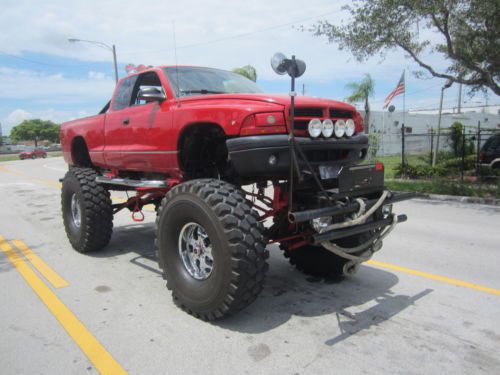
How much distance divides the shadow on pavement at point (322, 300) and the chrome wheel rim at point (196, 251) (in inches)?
20.2

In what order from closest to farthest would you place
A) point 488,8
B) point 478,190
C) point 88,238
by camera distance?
point 88,238 → point 488,8 → point 478,190

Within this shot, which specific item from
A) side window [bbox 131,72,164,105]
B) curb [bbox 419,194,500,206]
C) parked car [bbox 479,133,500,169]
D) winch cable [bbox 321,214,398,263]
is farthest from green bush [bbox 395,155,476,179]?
side window [bbox 131,72,164,105]

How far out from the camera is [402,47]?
502 inches

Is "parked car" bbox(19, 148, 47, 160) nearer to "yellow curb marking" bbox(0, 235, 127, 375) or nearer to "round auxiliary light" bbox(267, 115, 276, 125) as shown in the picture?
"yellow curb marking" bbox(0, 235, 127, 375)

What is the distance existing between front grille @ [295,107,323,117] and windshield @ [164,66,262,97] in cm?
137

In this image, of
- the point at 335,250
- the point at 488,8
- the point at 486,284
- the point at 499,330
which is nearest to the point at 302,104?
the point at 335,250

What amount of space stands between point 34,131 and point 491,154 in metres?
117

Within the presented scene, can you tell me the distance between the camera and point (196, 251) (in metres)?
3.91

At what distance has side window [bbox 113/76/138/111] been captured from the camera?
5453 millimetres

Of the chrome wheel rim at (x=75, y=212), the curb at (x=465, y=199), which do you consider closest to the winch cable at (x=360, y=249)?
the chrome wheel rim at (x=75, y=212)

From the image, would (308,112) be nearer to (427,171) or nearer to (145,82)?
(145,82)

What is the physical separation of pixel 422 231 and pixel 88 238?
17.7 feet

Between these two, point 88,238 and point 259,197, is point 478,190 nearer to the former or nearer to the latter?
point 259,197

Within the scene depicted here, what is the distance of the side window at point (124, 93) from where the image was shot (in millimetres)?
5453
